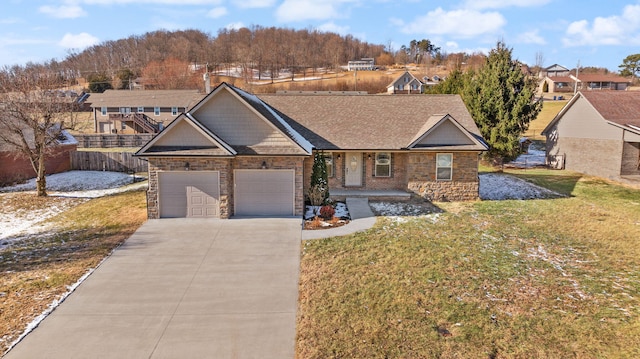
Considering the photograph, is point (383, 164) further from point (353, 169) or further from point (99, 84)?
point (99, 84)

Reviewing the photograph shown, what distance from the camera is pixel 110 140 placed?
3997 cm

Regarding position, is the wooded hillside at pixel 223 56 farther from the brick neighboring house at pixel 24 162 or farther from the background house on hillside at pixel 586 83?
the brick neighboring house at pixel 24 162

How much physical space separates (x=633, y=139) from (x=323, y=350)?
25.0 m

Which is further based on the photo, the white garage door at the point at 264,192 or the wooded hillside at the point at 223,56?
the wooded hillside at the point at 223,56

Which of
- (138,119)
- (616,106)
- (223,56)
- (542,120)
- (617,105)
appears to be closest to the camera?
(616,106)

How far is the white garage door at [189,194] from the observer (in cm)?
1630

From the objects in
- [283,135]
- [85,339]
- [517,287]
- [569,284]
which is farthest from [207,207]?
[569,284]

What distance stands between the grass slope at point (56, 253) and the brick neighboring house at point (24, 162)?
4916 mm

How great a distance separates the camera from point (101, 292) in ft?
33.8

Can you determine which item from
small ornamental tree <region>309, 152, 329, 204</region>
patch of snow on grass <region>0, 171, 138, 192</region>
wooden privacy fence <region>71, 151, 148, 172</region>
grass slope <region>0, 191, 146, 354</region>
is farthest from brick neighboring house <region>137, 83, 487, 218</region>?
wooden privacy fence <region>71, 151, 148, 172</region>

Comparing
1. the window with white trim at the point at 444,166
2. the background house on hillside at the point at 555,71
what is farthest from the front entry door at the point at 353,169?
the background house on hillside at the point at 555,71

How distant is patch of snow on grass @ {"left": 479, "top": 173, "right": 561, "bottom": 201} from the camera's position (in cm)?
2100

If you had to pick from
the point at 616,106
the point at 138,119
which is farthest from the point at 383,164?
the point at 138,119

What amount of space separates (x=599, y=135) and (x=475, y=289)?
22.1 m
